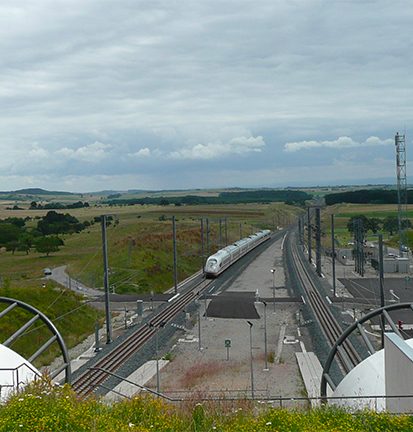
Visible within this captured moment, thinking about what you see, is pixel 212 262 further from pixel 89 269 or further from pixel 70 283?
pixel 89 269

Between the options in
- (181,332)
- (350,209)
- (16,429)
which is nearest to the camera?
(16,429)

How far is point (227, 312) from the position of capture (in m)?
41.7

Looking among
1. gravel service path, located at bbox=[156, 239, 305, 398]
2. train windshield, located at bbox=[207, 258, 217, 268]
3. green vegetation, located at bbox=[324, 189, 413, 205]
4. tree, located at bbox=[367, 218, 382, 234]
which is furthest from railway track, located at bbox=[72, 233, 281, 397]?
Result: green vegetation, located at bbox=[324, 189, 413, 205]

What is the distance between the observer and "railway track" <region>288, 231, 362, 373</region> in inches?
933

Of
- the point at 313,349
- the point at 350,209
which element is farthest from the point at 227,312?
the point at 350,209

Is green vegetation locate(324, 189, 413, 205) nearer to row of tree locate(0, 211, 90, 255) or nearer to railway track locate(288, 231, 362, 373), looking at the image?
row of tree locate(0, 211, 90, 255)

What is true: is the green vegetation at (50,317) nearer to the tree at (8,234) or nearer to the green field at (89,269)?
the green field at (89,269)

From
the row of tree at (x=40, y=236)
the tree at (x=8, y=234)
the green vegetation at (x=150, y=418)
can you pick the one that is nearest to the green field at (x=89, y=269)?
the row of tree at (x=40, y=236)

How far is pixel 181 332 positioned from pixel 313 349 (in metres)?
9.78

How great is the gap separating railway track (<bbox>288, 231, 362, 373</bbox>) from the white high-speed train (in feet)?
25.6

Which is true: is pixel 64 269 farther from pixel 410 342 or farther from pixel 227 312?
pixel 410 342

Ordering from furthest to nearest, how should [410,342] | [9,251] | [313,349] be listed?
[9,251] < [313,349] < [410,342]

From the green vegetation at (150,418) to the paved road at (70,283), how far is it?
142ft

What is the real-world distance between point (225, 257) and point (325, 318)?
25265 millimetres
